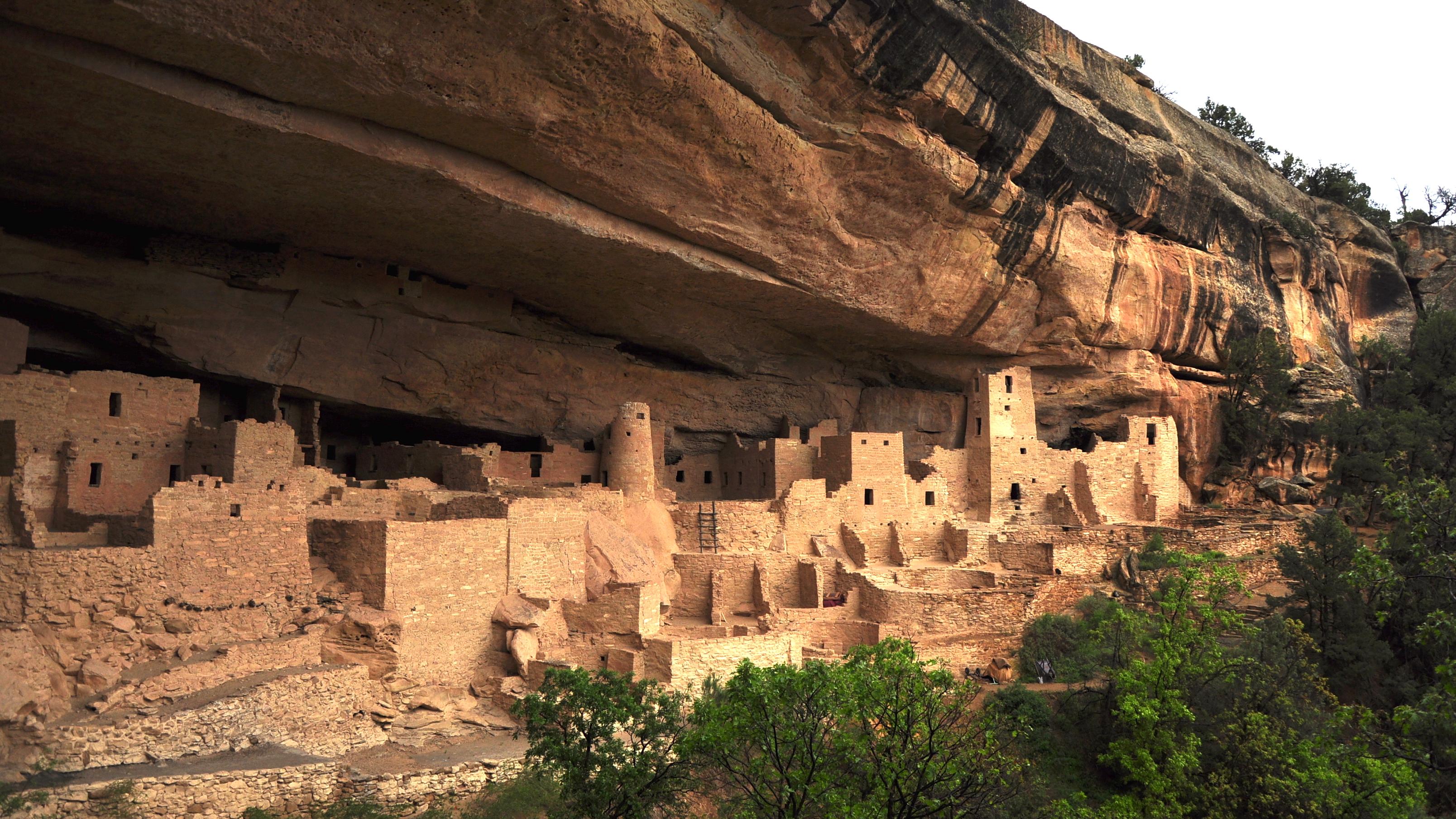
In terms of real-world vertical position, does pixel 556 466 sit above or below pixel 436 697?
above

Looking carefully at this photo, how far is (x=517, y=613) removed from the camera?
645 inches

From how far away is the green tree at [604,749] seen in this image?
11.8m

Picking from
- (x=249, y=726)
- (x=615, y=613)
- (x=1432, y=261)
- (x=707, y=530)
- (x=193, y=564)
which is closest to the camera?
(x=249, y=726)

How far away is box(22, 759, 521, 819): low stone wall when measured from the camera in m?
11.0

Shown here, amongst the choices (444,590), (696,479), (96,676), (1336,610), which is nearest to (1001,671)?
(1336,610)

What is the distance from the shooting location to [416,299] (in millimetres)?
20938

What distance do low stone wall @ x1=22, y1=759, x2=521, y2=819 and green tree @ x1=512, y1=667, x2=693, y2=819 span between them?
3.21 ft

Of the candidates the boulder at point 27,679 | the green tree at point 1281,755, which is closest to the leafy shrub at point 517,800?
the boulder at point 27,679

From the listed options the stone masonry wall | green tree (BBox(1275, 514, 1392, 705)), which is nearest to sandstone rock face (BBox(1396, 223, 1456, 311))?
green tree (BBox(1275, 514, 1392, 705))

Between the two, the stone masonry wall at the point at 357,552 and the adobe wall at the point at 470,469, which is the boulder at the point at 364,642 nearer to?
the stone masonry wall at the point at 357,552

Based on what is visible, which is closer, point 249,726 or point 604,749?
point 604,749

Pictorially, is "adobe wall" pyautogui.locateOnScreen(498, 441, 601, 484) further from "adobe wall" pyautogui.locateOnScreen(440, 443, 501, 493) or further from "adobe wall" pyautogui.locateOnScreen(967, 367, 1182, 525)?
"adobe wall" pyautogui.locateOnScreen(967, 367, 1182, 525)

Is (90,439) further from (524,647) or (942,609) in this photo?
(942,609)

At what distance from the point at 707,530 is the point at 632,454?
2.18 meters
